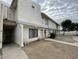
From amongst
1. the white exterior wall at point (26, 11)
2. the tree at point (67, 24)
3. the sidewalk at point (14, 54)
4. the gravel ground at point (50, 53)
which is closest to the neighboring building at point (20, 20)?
the white exterior wall at point (26, 11)

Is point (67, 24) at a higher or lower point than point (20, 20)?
higher

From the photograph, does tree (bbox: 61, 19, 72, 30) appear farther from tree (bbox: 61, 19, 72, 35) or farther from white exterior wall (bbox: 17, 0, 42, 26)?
white exterior wall (bbox: 17, 0, 42, 26)

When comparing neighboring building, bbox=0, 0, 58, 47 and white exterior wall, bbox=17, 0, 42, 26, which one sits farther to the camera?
white exterior wall, bbox=17, 0, 42, 26

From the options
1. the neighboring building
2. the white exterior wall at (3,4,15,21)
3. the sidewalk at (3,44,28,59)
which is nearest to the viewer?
the sidewalk at (3,44,28,59)

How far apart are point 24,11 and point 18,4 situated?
1409mm

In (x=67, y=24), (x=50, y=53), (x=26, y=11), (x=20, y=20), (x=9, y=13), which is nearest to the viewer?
(x=50, y=53)

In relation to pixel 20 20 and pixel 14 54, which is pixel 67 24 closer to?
pixel 20 20

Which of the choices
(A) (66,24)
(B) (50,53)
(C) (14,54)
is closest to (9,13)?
(C) (14,54)

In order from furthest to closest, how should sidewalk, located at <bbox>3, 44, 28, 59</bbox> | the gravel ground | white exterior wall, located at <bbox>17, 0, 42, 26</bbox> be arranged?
white exterior wall, located at <bbox>17, 0, 42, 26</bbox> → the gravel ground → sidewalk, located at <bbox>3, 44, 28, 59</bbox>

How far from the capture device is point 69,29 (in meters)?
33.4

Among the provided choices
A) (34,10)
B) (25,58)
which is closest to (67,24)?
(34,10)

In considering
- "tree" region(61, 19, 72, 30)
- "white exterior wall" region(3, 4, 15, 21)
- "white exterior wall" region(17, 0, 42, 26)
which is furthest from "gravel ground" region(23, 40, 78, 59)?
"tree" region(61, 19, 72, 30)

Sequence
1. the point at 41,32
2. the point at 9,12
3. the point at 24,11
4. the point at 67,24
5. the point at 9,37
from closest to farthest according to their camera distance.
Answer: the point at 24,11, the point at 9,12, the point at 9,37, the point at 41,32, the point at 67,24

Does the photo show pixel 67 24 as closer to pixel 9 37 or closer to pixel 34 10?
pixel 34 10
